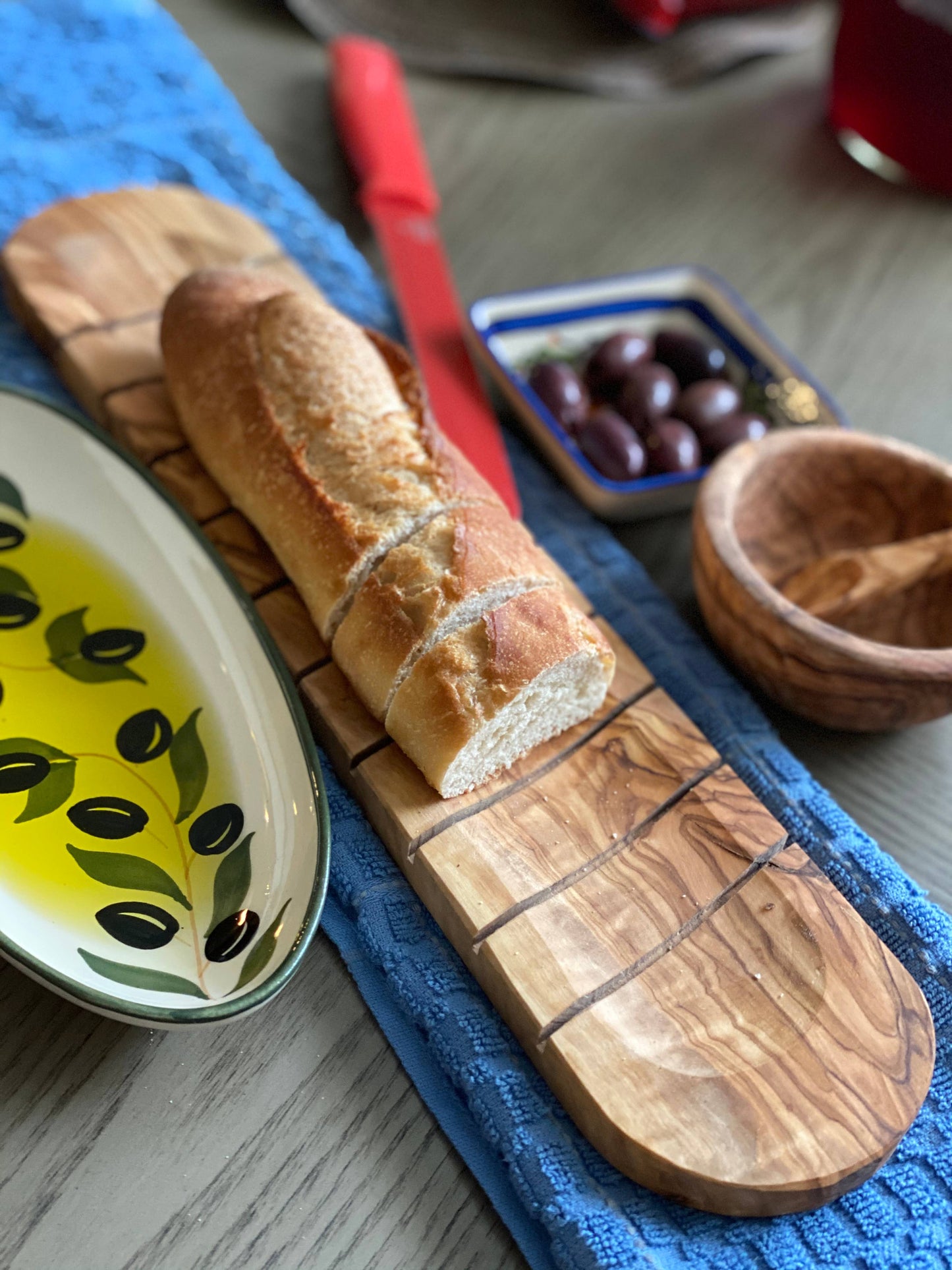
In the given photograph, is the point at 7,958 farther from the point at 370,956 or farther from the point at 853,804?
the point at 853,804

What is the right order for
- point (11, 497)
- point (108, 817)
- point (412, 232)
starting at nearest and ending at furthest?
point (108, 817) < point (11, 497) < point (412, 232)

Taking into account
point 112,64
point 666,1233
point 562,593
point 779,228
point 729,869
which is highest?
point 112,64

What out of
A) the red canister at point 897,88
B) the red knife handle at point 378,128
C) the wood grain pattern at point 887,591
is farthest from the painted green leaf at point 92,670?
the red canister at point 897,88

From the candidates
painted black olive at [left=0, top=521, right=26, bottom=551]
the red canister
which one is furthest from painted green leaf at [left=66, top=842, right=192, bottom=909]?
the red canister

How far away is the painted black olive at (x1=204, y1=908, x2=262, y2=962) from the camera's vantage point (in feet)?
2.41

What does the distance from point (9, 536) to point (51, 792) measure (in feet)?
0.99

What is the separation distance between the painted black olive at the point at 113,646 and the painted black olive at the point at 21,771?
4.5 inches

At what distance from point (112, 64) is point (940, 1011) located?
1497 millimetres

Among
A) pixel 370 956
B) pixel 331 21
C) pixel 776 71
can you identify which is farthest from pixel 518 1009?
pixel 776 71

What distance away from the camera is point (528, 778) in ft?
2.84

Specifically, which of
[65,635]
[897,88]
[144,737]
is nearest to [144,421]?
[65,635]

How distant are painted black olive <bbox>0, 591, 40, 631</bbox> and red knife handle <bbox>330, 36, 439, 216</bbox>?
729 millimetres

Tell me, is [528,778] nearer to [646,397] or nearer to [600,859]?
[600,859]

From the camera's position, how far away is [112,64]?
4.82 ft
